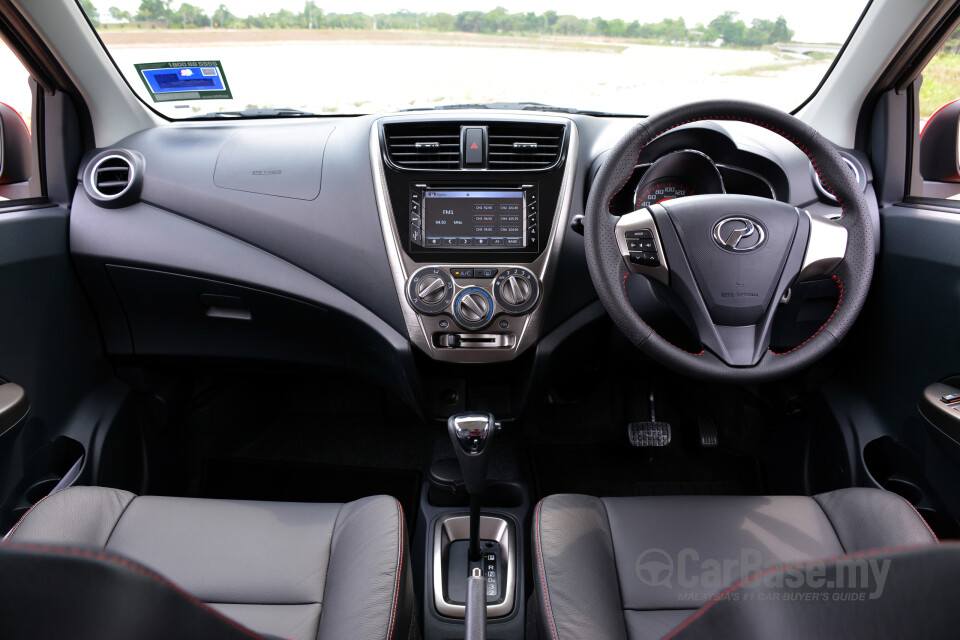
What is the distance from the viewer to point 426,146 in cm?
167

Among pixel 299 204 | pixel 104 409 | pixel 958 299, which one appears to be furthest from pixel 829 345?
pixel 104 409

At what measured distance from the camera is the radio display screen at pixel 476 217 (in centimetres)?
166

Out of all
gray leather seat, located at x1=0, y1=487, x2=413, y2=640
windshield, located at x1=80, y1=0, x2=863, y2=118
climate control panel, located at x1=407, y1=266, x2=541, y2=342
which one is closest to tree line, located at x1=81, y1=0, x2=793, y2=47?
windshield, located at x1=80, y1=0, x2=863, y2=118

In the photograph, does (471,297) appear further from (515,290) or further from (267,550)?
(267,550)

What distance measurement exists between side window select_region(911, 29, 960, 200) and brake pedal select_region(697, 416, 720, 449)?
936 millimetres

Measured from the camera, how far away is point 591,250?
4.38ft

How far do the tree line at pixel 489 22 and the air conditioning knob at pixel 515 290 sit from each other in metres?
0.75

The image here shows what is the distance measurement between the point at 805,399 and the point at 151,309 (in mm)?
1964

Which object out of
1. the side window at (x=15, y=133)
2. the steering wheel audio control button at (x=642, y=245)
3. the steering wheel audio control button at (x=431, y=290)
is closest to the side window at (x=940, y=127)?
the steering wheel audio control button at (x=642, y=245)

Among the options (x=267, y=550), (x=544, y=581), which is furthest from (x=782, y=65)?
(x=267, y=550)

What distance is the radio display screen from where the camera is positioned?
1.66 meters

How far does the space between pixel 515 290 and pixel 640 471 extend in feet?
3.29

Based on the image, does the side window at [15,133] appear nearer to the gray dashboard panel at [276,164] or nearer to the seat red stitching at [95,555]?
the gray dashboard panel at [276,164]

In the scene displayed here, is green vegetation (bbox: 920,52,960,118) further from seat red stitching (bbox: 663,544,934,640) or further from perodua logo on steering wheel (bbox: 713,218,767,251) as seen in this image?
seat red stitching (bbox: 663,544,934,640)
